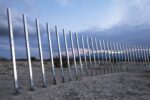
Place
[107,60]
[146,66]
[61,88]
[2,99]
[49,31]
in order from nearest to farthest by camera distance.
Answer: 1. [2,99]
2. [61,88]
3. [49,31]
4. [107,60]
5. [146,66]

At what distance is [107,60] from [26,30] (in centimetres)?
1663

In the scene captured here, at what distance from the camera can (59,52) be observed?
1459 centimetres

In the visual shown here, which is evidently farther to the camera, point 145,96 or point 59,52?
point 59,52

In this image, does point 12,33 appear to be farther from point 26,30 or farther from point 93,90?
point 93,90

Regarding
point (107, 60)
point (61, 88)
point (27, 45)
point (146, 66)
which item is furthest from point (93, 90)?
point (146, 66)

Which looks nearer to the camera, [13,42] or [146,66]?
[13,42]

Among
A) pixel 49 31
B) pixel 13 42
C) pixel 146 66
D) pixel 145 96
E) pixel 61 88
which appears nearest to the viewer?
pixel 145 96

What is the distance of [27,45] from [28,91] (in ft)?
5.82

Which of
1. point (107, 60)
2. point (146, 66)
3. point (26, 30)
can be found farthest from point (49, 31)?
point (146, 66)

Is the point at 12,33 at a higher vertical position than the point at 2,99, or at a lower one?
higher

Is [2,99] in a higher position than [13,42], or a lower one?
lower

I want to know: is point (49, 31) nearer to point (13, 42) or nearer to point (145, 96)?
point (13, 42)

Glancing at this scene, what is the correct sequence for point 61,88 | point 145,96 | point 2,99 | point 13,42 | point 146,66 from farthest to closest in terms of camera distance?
1. point 146,66
2. point 61,88
3. point 13,42
4. point 145,96
5. point 2,99

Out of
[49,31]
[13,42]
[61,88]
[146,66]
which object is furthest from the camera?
[146,66]
